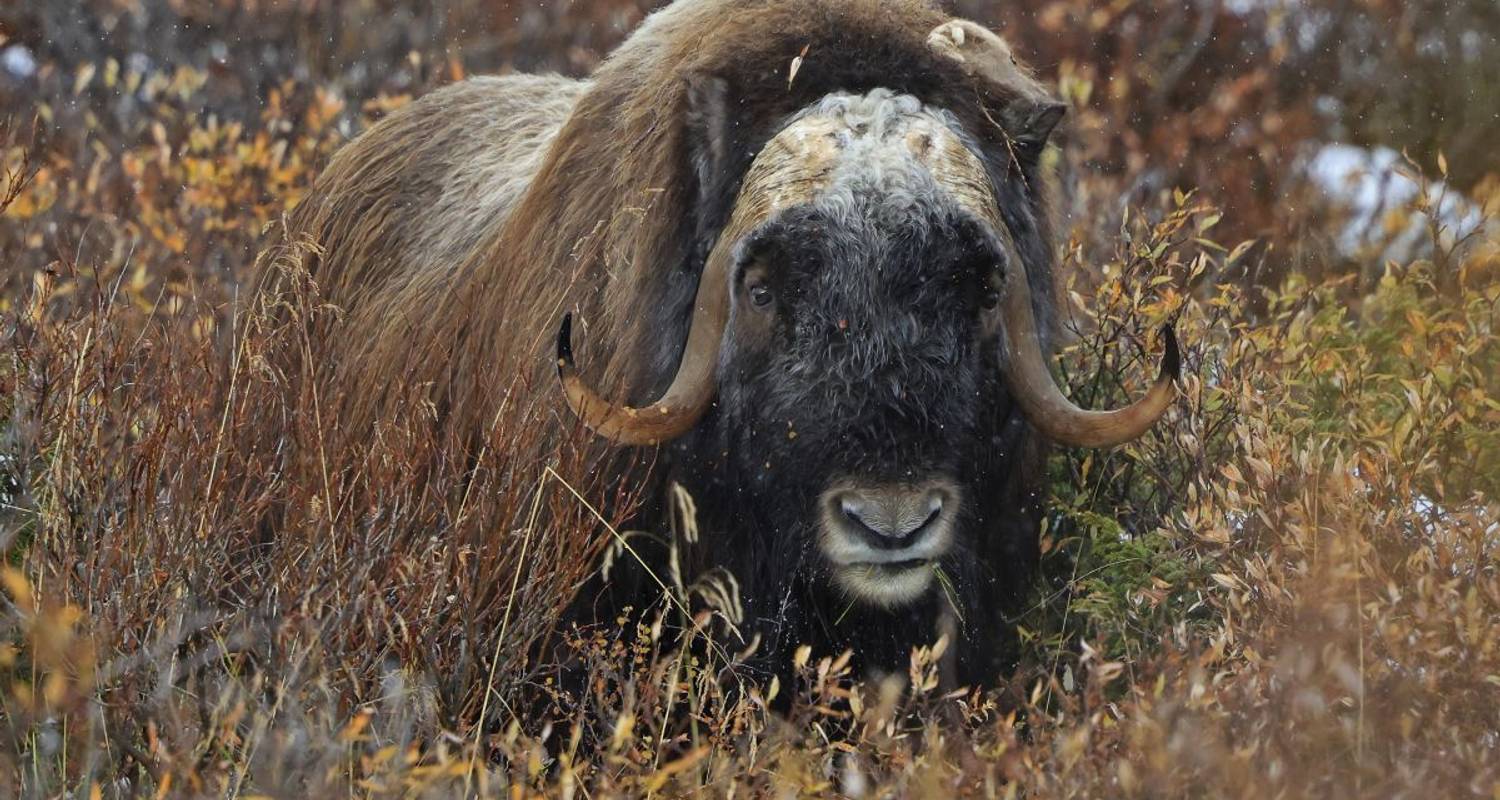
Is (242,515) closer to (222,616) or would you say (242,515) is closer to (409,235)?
(222,616)

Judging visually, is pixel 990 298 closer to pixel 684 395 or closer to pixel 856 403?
pixel 856 403

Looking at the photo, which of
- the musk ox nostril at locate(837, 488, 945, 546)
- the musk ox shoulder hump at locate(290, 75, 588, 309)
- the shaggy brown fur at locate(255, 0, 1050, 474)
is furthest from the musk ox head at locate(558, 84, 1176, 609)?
the musk ox shoulder hump at locate(290, 75, 588, 309)

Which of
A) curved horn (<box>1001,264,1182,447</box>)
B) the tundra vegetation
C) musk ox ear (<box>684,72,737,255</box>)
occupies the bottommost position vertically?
the tundra vegetation

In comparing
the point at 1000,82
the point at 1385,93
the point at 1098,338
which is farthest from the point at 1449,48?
the point at 1000,82

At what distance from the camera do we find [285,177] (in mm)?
7121

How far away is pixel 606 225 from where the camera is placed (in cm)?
412

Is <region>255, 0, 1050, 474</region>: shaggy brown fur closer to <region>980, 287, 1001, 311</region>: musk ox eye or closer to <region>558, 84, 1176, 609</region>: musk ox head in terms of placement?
<region>558, 84, 1176, 609</region>: musk ox head

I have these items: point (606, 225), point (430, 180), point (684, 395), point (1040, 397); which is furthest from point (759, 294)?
point (430, 180)

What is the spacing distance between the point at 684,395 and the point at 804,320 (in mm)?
294

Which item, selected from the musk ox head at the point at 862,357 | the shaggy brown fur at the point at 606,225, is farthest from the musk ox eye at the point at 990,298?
the shaggy brown fur at the point at 606,225

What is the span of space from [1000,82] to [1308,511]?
3.80 ft

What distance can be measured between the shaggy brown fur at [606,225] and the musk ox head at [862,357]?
0.36 ft

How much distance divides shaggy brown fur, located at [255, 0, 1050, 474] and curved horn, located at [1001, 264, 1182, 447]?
315 mm

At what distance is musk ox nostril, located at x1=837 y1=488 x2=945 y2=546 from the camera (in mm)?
3502
